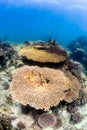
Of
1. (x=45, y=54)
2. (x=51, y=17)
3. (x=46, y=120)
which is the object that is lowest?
(x=46, y=120)

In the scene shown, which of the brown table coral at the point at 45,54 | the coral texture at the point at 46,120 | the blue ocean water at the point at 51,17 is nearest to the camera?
the coral texture at the point at 46,120

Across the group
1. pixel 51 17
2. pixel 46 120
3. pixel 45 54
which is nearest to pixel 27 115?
pixel 46 120

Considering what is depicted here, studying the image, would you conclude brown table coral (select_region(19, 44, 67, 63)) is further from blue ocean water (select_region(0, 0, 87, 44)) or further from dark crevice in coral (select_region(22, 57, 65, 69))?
blue ocean water (select_region(0, 0, 87, 44))

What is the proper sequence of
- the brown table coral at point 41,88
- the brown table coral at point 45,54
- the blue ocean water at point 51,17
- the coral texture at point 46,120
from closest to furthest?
the brown table coral at point 41,88
the coral texture at point 46,120
the brown table coral at point 45,54
the blue ocean water at point 51,17

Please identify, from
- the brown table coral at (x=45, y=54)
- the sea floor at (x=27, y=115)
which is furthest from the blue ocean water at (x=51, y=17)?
the sea floor at (x=27, y=115)

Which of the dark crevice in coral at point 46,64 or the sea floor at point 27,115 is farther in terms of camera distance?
the dark crevice in coral at point 46,64

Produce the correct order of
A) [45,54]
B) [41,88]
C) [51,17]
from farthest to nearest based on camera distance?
[51,17]
[45,54]
[41,88]

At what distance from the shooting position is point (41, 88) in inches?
291

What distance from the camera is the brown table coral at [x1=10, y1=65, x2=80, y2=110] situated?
23.0 feet

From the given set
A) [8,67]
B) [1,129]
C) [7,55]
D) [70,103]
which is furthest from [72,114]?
[7,55]

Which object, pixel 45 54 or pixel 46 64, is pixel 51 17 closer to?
pixel 45 54

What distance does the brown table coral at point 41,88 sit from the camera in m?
7.01

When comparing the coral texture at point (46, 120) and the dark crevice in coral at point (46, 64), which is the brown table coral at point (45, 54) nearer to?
the dark crevice in coral at point (46, 64)

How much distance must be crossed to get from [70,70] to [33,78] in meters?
2.18
